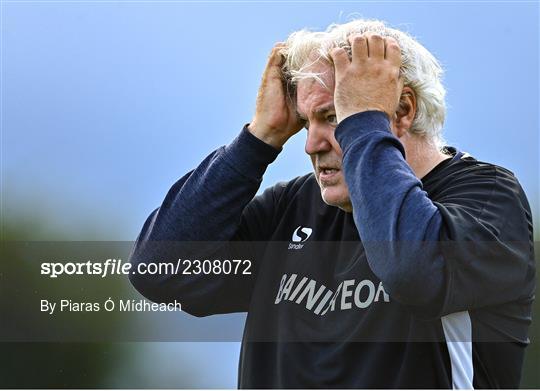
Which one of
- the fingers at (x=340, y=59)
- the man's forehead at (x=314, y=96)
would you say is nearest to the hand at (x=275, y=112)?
the man's forehead at (x=314, y=96)

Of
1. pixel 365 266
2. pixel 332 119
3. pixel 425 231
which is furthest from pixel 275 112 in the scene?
pixel 425 231

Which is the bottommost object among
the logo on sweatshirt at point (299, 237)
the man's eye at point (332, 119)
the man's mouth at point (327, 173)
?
the logo on sweatshirt at point (299, 237)

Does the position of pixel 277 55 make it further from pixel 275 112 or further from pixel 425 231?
pixel 425 231

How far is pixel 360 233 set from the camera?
80.2 inches

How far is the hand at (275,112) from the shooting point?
2.56m

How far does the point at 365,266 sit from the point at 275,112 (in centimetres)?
59

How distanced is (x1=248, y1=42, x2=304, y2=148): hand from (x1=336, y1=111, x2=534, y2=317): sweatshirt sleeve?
0.43 m

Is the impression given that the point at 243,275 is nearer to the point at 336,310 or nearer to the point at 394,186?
the point at 336,310

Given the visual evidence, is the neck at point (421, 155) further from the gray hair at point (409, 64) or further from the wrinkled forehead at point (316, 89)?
the wrinkled forehead at point (316, 89)

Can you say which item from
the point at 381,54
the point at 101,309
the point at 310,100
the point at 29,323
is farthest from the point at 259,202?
the point at 29,323

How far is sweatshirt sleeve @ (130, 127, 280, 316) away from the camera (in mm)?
2535

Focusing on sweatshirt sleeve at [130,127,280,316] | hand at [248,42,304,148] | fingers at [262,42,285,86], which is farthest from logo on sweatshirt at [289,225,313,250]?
fingers at [262,42,285,86]

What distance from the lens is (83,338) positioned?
4.17 metres

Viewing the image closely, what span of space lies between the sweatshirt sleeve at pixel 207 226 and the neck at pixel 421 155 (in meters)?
0.43
